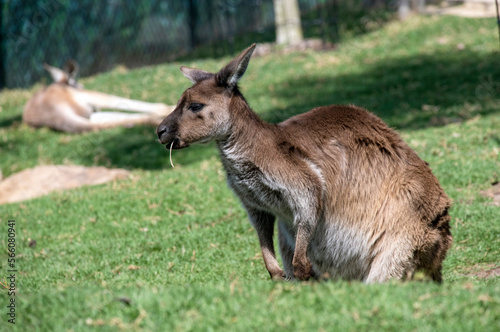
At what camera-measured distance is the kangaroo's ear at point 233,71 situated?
4.47 meters

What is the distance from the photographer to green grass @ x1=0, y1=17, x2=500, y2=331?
3.40 m

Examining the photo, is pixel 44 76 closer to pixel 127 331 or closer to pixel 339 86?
pixel 339 86

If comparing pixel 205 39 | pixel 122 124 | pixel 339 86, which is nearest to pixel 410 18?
pixel 339 86

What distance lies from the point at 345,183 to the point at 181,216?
121 inches

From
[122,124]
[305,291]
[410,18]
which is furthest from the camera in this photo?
[410,18]

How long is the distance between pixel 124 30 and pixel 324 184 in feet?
50.6

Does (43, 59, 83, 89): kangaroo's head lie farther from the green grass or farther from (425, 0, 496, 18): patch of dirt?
(425, 0, 496, 18): patch of dirt

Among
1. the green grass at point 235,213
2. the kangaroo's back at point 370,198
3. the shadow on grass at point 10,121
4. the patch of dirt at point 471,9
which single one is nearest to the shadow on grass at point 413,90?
the green grass at point 235,213

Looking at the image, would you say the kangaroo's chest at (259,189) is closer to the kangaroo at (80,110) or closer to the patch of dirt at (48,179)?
the patch of dirt at (48,179)

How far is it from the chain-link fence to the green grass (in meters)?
2.40

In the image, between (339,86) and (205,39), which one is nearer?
(339,86)

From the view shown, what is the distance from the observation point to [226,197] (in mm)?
7680

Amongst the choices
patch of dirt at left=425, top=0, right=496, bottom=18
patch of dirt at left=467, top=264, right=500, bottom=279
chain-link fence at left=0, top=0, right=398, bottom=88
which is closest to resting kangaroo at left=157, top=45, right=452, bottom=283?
patch of dirt at left=467, top=264, right=500, bottom=279

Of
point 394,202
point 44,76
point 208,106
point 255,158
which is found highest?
point 208,106
